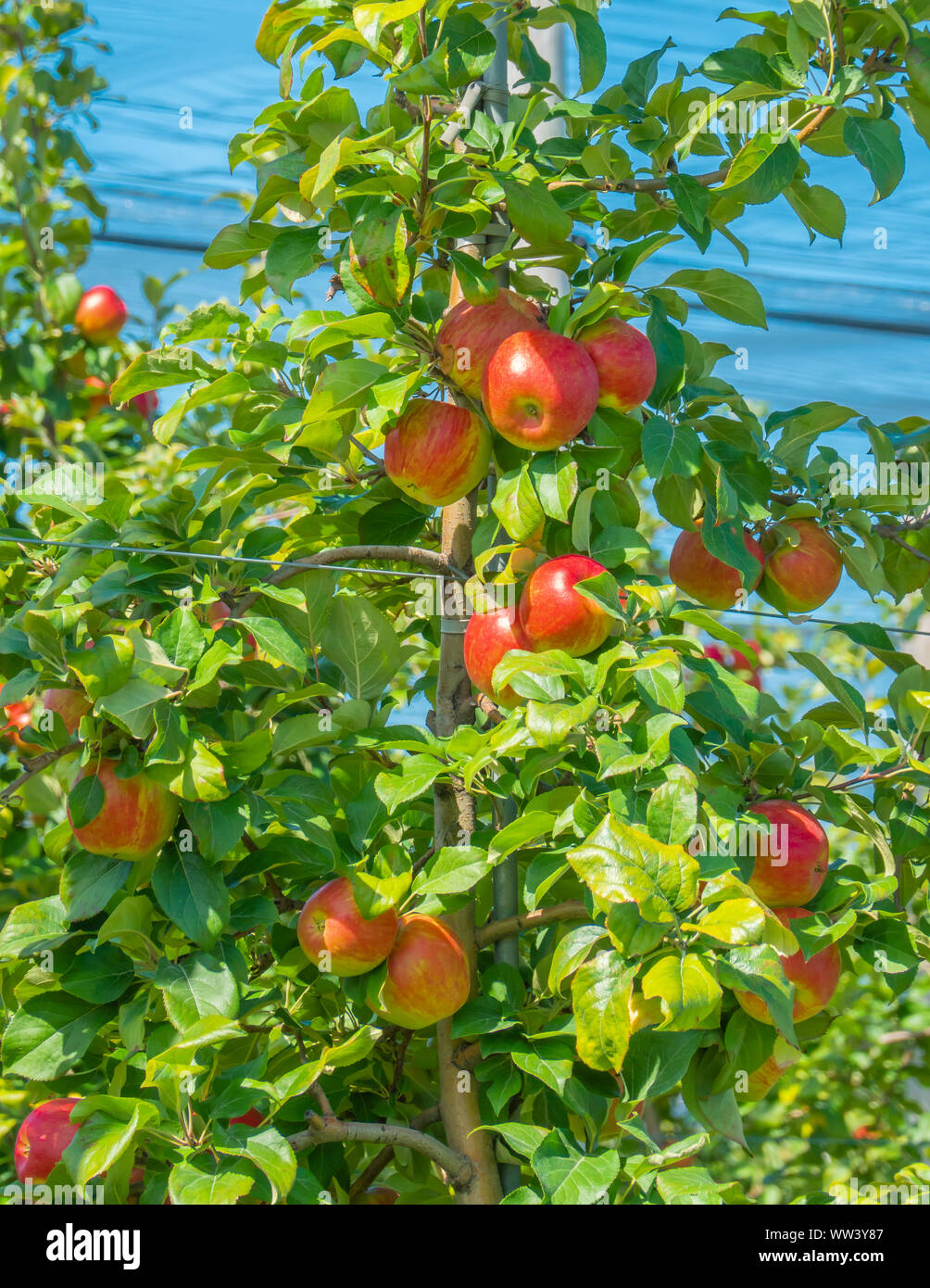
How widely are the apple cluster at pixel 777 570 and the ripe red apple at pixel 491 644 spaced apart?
21 centimetres

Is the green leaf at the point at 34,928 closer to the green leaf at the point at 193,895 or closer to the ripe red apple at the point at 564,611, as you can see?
the green leaf at the point at 193,895

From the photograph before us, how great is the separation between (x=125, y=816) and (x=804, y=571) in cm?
58

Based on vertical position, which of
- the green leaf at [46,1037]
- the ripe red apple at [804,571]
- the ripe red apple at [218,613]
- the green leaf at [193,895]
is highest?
the ripe red apple at [804,571]

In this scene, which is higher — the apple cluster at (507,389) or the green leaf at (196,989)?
the apple cluster at (507,389)

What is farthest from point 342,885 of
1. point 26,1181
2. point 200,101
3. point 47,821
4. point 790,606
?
point 200,101

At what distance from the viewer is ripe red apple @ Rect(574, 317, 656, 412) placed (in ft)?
2.98

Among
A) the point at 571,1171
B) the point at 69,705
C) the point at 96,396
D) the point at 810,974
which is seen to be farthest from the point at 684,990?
the point at 96,396

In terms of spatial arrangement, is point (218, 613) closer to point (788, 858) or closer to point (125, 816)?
point (125, 816)

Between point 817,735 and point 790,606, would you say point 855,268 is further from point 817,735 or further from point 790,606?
point 817,735

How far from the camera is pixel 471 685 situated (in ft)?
3.45

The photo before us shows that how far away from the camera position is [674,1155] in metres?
0.75

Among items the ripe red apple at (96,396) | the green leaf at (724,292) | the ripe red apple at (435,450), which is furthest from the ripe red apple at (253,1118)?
the ripe red apple at (96,396)

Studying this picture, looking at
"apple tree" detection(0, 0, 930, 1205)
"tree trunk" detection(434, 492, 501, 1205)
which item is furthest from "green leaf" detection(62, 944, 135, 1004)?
"tree trunk" detection(434, 492, 501, 1205)

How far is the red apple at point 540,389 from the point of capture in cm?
85
